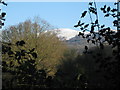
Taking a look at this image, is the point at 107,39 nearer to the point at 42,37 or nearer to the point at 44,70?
the point at 44,70

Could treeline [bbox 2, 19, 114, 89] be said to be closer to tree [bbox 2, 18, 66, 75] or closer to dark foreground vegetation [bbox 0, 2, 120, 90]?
dark foreground vegetation [bbox 0, 2, 120, 90]

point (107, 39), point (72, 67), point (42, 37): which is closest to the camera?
point (107, 39)

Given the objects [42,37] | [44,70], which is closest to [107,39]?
[44,70]

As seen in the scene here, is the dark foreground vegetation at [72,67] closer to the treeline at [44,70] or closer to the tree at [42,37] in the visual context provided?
the treeline at [44,70]

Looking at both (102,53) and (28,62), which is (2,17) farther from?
(102,53)

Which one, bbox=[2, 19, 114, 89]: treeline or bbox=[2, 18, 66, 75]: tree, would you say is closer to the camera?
bbox=[2, 19, 114, 89]: treeline

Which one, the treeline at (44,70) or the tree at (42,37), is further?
the tree at (42,37)

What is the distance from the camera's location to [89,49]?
1581mm

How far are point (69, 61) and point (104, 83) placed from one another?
2.05 feet

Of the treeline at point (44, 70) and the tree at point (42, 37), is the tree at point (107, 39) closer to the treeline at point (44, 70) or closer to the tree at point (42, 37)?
the treeline at point (44, 70)

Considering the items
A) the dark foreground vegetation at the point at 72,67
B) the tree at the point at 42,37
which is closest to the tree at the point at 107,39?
the dark foreground vegetation at the point at 72,67

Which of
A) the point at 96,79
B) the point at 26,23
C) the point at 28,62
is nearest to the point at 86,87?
the point at 96,79

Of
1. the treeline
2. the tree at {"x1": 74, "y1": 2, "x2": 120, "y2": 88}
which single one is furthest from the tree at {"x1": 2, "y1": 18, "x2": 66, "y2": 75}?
the tree at {"x1": 74, "y1": 2, "x2": 120, "y2": 88}

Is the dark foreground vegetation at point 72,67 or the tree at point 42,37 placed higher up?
the tree at point 42,37
